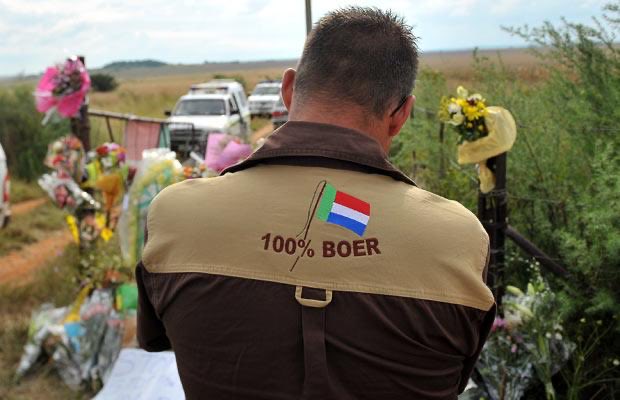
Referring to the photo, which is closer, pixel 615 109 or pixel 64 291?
pixel 615 109

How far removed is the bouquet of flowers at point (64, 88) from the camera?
4824 mm

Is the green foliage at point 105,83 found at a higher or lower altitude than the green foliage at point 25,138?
lower

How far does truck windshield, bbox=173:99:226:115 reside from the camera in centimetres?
1588

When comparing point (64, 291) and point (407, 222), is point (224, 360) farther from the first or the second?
point (64, 291)

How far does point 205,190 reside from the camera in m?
1.28

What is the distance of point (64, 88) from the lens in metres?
4.84

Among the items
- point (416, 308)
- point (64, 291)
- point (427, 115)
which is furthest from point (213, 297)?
point (427, 115)

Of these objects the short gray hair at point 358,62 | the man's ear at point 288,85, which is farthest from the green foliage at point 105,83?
the short gray hair at point 358,62

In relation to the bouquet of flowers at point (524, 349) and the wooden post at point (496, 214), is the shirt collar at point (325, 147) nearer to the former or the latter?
the bouquet of flowers at point (524, 349)

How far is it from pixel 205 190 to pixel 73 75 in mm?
4042

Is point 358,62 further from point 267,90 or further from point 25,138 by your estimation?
point 267,90

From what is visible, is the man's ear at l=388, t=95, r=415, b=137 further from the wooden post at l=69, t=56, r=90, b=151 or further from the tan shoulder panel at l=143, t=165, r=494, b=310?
the wooden post at l=69, t=56, r=90, b=151

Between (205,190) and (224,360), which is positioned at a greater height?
(205,190)

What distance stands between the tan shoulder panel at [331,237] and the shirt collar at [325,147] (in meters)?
0.03
